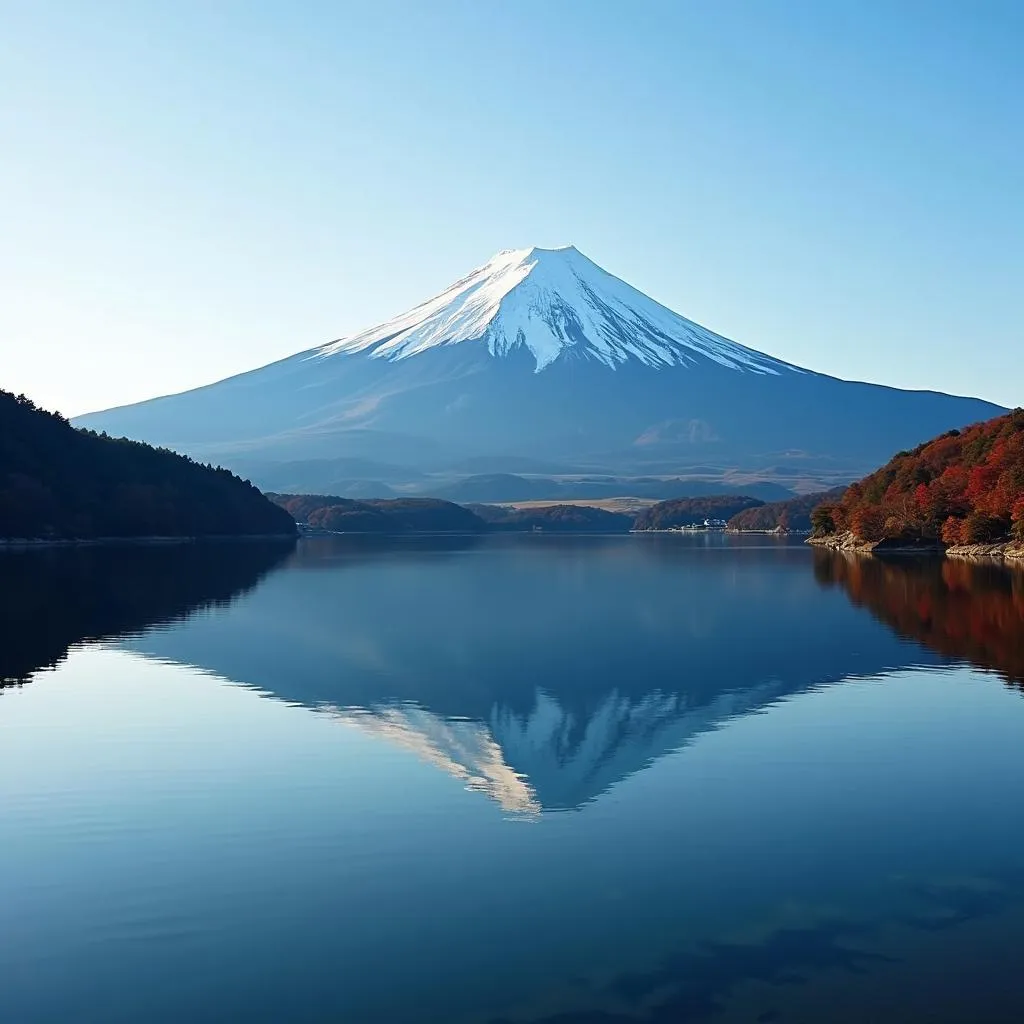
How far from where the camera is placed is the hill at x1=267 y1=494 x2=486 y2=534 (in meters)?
145

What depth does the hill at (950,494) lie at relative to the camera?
6244 centimetres

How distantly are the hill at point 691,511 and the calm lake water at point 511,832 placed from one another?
134 meters

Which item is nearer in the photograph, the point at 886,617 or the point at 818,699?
the point at 818,699

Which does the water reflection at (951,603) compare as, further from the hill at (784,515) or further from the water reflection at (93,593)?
the hill at (784,515)

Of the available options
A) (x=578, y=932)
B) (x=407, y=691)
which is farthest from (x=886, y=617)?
(x=578, y=932)

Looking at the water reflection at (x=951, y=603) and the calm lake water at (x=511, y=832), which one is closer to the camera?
the calm lake water at (x=511, y=832)

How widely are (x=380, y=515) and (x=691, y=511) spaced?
41496mm

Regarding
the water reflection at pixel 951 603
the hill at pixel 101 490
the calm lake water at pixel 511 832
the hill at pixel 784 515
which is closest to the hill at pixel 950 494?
the water reflection at pixel 951 603

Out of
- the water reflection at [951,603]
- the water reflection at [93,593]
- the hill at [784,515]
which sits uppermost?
the hill at [784,515]

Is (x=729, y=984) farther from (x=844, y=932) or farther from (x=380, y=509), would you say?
(x=380, y=509)

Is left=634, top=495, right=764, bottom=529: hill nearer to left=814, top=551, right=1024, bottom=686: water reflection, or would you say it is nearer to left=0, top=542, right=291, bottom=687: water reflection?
left=0, top=542, right=291, bottom=687: water reflection

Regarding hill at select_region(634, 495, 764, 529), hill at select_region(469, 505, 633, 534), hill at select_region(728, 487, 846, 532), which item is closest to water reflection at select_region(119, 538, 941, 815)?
hill at select_region(728, 487, 846, 532)

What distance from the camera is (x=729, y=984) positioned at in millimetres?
7223

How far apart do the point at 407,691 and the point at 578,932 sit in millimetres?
11318
